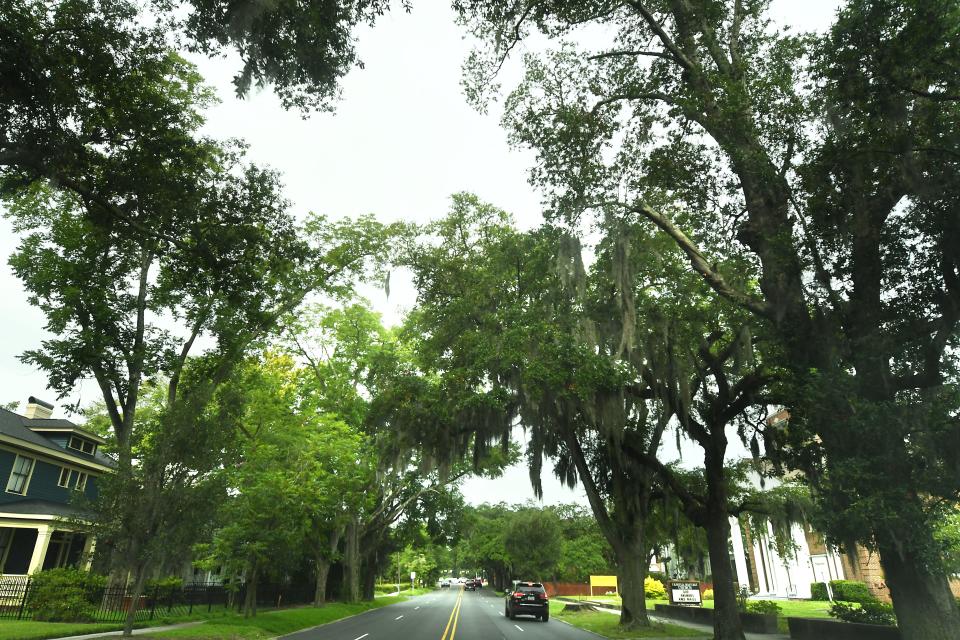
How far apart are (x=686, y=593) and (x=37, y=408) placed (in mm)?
32895

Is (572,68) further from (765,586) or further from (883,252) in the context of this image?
(765,586)

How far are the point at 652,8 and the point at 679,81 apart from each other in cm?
168

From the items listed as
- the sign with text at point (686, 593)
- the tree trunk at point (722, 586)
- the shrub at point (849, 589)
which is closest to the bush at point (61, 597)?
the tree trunk at point (722, 586)

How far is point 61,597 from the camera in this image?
52.0 feet

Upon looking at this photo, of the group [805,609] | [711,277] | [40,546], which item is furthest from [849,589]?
[40,546]

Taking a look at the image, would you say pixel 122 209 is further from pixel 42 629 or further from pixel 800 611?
pixel 800 611

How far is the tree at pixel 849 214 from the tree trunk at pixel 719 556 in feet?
18.9

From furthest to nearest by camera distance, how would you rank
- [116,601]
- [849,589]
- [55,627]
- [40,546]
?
[849,589], [40,546], [116,601], [55,627]

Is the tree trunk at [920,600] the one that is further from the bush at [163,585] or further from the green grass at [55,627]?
the bush at [163,585]

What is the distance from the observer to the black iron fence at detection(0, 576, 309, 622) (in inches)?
624

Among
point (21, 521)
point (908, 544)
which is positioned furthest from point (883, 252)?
point (21, 521)

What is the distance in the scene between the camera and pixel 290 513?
18141 mm

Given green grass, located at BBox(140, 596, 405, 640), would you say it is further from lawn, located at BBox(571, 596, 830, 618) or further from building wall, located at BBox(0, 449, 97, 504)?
lawn, located at BBox(571, 596, 830, 618)

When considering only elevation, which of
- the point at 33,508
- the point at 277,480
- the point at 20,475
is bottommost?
the point at 33,508
